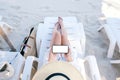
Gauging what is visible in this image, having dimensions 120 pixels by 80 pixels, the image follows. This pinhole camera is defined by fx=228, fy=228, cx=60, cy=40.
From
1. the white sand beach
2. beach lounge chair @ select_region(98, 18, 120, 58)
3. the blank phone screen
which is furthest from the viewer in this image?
the white sand beach

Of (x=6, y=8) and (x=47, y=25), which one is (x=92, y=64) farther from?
(x=6, y=8)

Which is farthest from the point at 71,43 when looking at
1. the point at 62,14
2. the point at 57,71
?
the point at 62,14

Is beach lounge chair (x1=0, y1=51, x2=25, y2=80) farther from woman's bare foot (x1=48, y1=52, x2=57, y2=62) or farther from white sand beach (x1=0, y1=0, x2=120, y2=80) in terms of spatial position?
white sand beach (x1=0, y1=0, x2=120, y2=80)

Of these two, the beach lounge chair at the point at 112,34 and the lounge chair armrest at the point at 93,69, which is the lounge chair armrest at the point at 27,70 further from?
the beach lounge chair at the point at 112,34

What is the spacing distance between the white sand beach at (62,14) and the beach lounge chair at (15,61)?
589 millimetres

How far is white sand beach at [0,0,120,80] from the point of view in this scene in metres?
2.80

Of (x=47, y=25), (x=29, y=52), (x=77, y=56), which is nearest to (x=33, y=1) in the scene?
(x=47, y=25)

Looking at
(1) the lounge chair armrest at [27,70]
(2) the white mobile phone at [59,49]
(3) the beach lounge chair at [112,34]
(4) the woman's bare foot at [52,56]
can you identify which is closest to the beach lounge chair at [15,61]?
(1) the lounge chair armrest at [27,70]

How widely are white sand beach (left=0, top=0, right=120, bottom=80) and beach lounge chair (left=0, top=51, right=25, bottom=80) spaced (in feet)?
1.93

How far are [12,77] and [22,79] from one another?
0.14 meters

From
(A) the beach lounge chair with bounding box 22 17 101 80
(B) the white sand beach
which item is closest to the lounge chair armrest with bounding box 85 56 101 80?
(A) the beach lounge chair with bounding box 22 17 101 80

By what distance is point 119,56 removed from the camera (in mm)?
2609

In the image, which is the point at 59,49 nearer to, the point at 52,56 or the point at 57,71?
the point at 52,56

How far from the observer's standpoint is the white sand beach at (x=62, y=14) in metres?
2.80
